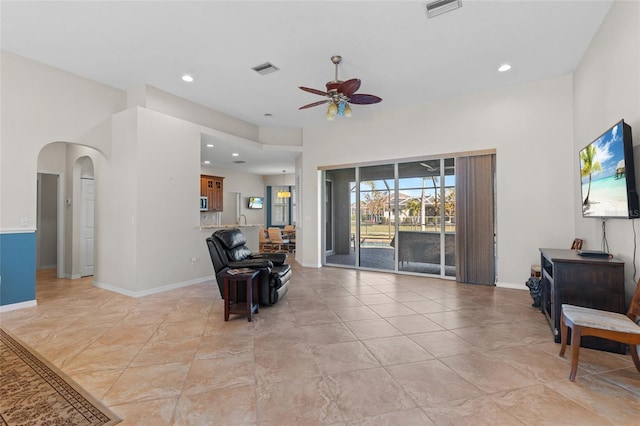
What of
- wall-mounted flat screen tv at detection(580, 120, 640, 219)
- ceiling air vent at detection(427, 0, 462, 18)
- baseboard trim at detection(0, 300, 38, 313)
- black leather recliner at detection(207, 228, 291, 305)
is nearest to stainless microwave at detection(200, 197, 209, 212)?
baseboard trim at detection(0, 300, 38, 313)

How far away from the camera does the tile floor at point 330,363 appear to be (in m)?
1.87

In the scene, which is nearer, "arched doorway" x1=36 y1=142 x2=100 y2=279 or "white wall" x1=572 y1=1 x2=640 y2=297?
"white wall" x1=572 y1=1 x2=640 y2=297

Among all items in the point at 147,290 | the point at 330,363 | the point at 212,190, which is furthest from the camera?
the point at 212,190

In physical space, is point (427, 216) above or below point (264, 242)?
above

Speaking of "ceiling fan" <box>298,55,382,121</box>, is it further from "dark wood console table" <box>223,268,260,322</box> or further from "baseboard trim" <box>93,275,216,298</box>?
"baseboard trim" <box>93,275,216,298</box>

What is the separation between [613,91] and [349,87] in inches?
110

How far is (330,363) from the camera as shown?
2471 millimetres

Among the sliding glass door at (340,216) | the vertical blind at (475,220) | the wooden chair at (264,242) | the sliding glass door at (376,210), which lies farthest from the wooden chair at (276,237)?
the vertical blind at (475,220)

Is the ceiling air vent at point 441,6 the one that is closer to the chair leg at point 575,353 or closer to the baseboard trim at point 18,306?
the chair leg at point 575,353

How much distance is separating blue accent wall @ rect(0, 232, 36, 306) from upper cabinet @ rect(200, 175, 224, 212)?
215 inches

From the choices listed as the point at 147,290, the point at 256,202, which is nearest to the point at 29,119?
the point at 147,290

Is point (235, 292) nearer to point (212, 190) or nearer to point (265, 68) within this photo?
point (265, 68)

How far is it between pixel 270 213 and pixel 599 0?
10939 mm

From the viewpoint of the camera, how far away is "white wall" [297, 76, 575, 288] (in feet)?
15.0
